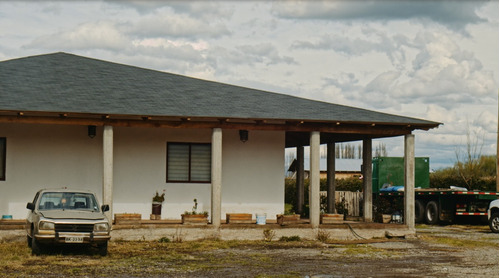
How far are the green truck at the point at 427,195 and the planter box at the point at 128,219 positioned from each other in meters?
14.1

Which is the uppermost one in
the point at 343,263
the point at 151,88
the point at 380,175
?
the point at 151,88

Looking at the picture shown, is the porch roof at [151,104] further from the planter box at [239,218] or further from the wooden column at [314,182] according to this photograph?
the planter box at [239,218]

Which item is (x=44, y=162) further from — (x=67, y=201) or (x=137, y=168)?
(x=67, y=201)

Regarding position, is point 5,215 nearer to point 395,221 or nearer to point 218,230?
point 218,230

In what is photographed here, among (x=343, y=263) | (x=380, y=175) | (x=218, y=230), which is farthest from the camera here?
(x=380, y=175)

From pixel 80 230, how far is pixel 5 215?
5061mm

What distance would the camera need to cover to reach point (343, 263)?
1554 centimetres

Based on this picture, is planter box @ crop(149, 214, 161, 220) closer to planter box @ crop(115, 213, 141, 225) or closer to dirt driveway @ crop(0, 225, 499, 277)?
planter box @ crop(115, 213, 141, 225)

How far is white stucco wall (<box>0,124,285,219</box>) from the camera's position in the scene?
21.1 meters

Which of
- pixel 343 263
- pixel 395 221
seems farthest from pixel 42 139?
pixel 395 221

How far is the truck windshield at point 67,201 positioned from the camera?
17.0 meters

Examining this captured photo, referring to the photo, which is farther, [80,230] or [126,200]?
[126,200]

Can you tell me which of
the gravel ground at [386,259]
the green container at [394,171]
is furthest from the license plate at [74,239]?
the green container at [394,171]

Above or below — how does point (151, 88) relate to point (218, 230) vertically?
above
